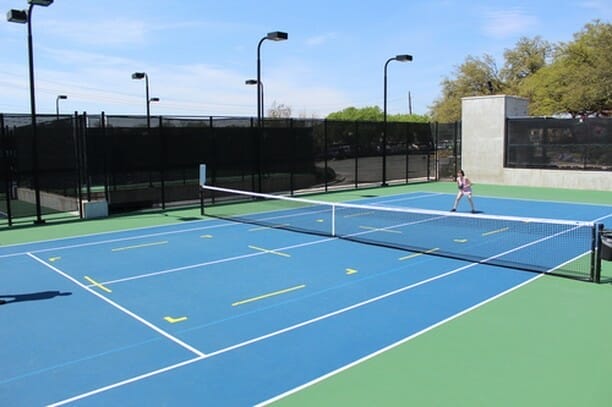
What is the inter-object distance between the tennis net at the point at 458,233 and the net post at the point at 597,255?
0.02m

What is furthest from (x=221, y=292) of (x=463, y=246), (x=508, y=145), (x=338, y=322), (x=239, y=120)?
(x=508, y=145)

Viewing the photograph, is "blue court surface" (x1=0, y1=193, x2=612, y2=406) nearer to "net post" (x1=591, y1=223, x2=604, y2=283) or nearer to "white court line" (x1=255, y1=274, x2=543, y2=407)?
"white court line" (x1=255, y1=274, x2=543, y2=407)

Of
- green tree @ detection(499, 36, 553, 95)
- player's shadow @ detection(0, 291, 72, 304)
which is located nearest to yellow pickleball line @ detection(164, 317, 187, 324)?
player's shadow @ detection(0, 291, 72, 304)

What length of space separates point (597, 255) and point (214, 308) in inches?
259

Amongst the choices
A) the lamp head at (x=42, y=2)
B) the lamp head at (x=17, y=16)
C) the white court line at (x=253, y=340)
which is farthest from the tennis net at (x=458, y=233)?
the lamp head at (x=17, y=16)

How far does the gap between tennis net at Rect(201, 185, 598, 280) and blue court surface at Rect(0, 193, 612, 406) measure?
6.2 inches

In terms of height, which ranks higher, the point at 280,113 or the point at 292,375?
the point at 280,113

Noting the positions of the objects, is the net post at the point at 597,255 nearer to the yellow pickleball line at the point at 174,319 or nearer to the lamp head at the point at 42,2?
the yellow pickleball line at the point at 174,319

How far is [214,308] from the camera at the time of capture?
7.98 metres

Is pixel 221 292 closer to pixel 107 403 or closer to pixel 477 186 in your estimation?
pixel 107 403

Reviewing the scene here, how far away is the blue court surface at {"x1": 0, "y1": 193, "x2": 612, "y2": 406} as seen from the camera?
5.64 meters

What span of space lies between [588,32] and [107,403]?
4918 centimetres

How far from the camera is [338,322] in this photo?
289 inches

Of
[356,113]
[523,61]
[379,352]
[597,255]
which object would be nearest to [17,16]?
[379,352]
